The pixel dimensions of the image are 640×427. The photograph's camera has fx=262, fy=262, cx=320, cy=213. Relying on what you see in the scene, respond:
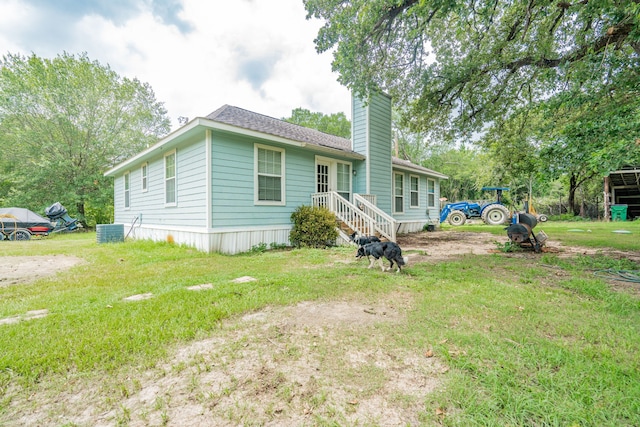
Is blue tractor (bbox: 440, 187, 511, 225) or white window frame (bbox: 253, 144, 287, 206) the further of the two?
blue tractor (bbox: 440, 187, 511, 225)

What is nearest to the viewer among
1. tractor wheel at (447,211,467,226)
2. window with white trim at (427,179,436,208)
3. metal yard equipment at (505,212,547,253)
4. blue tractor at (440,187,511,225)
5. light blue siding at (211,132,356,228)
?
light blue siding at (211,132,356,228)

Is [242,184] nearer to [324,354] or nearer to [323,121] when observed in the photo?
[324,354]

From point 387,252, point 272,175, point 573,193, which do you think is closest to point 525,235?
point 387,252

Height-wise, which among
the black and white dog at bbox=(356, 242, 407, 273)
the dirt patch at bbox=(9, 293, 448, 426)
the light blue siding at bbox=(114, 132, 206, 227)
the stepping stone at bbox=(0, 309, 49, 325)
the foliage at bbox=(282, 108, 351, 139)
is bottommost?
the dirt patch at bbox=(9, 293, 448, 426)

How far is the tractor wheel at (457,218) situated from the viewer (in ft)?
53.5

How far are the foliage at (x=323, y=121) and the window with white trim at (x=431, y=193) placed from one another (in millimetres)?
17454

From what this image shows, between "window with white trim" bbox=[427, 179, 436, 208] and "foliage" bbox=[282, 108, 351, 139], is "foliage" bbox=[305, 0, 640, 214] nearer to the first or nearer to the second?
"window with white trim" bbox=[427, 179, 436, 208]

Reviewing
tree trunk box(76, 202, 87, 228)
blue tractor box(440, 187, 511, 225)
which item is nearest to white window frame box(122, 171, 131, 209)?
tree trunk box(76, 202, 87, 228)

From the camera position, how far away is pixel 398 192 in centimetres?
1162

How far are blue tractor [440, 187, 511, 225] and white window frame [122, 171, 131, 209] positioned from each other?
1724cm

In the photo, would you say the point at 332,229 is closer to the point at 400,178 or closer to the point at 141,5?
the point at 400,178

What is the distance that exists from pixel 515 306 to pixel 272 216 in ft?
18.8

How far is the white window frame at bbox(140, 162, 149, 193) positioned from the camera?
30.8 ft

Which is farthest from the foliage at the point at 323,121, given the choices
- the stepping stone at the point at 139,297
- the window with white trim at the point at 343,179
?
the stepping stone at the point at 139,297
